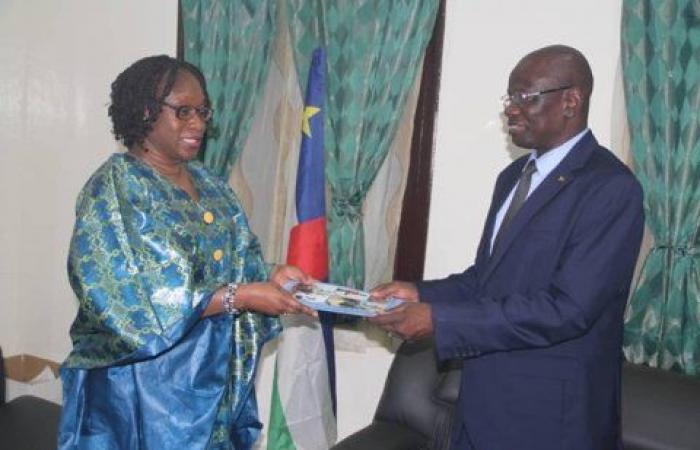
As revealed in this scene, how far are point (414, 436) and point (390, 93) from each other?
141 cm

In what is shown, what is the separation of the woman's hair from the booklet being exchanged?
631 millimetres

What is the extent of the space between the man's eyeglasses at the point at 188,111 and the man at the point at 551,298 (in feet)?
2.59

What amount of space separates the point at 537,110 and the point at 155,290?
1.15m

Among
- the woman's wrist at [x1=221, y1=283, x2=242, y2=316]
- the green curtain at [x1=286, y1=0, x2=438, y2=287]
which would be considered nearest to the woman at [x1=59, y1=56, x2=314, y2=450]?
the woman's wrist at [x1=221, y1=283, x2=242, y2=316]

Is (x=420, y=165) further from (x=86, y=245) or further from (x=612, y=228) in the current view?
(x=86, y=245)

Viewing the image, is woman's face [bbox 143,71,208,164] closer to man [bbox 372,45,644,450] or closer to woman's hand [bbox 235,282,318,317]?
woman's hand [bbox 235,282,318,317]

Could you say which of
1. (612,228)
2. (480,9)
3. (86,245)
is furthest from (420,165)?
(86,245)

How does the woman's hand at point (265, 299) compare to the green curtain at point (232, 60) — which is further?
the green curtain at point (232, 60)

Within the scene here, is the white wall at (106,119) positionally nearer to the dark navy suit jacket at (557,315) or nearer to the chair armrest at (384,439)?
the chair armrest at (384,439)

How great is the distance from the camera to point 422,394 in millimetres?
2432

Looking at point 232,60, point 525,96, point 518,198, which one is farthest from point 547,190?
point 232,60

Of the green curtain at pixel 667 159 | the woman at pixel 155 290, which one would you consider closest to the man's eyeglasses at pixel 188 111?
the woman at pixel 155 290

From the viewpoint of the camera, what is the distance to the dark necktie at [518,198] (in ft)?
5.69

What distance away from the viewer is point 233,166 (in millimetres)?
3057
